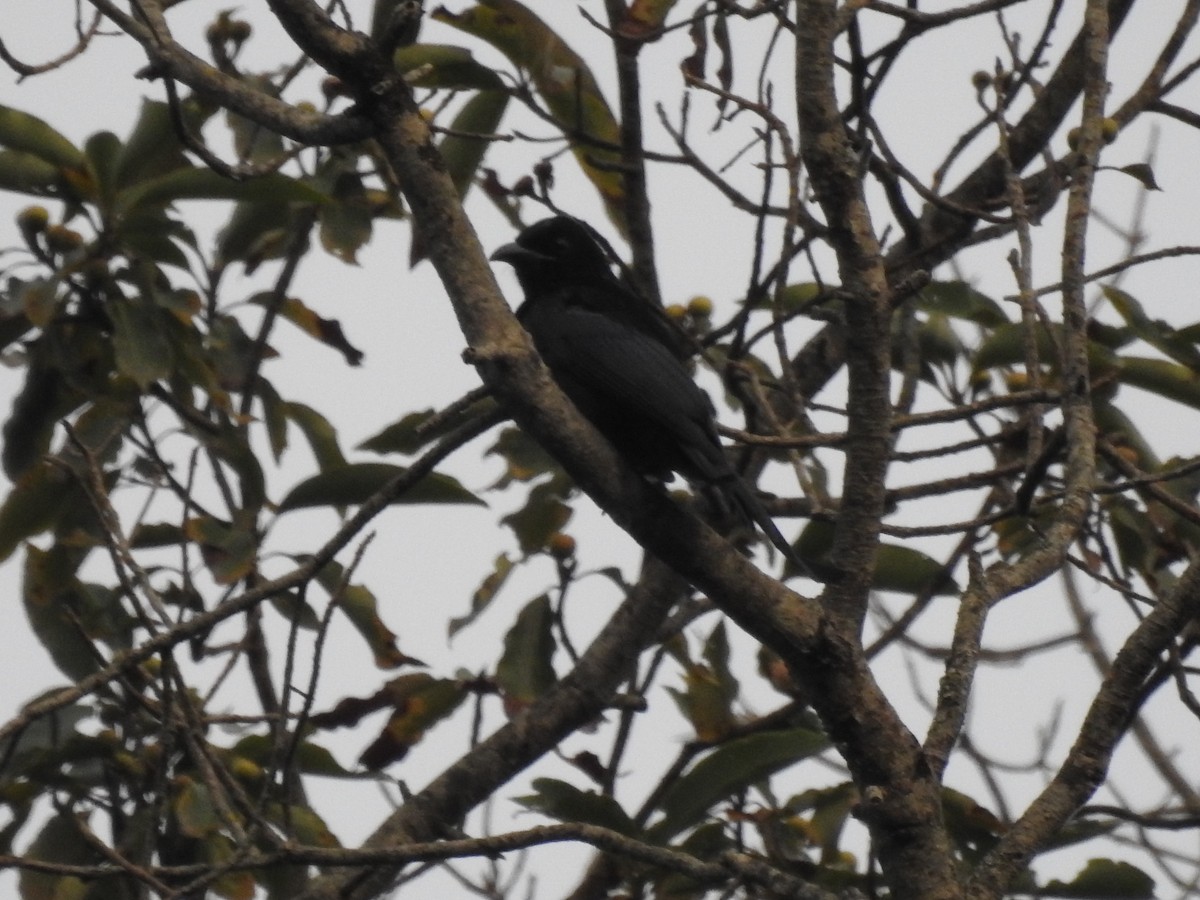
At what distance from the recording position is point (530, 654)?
5.19 meters

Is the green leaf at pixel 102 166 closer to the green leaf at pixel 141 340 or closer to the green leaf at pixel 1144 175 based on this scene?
the green leaf at pixel 141 340

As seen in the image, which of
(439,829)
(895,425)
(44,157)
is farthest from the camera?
(44,157)

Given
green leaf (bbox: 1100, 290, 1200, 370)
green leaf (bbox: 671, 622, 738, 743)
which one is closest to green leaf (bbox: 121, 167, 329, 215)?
green leaf (bbox: 671, 622, 738, 743)

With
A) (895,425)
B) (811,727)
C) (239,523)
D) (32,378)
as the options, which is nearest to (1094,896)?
(811,727)

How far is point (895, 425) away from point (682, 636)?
7.76 feet

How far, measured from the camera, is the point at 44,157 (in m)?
5.06

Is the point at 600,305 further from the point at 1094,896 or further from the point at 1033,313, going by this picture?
the point at 1094,896

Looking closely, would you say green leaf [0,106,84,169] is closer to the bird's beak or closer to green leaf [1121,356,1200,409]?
the bird's beak

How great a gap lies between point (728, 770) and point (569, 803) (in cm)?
43

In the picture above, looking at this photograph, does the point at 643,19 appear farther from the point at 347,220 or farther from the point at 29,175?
the point at 29,175

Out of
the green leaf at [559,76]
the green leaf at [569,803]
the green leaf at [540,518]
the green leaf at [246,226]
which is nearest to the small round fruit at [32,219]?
the green leaf at [246,226]

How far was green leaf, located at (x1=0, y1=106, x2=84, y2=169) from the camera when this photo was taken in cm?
502

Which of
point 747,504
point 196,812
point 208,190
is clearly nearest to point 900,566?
point 747,504

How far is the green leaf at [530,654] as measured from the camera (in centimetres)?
512
